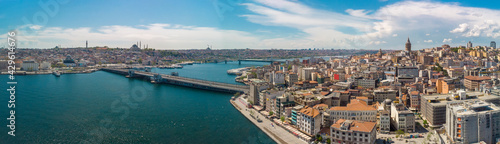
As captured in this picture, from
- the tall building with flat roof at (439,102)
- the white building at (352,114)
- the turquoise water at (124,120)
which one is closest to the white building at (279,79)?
the turquoise water at (124,120)

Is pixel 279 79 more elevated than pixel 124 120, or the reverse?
pixel 279 79

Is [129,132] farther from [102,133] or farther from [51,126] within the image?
[51,126]

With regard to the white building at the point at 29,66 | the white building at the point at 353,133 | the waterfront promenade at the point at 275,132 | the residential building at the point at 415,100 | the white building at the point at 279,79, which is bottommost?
the waterfront promenade at the point at 275,132

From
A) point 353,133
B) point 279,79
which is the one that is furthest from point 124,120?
point 279,79

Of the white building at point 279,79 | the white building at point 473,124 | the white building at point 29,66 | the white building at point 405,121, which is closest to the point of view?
the white building at point 473,124

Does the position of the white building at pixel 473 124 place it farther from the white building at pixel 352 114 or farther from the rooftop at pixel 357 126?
the white building at pixel 352 114

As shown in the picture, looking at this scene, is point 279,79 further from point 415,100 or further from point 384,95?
point 415,100

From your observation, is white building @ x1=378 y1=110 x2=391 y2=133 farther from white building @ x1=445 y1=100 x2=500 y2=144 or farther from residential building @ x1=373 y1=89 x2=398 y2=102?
residential building @ x1=373 y1=89 x2=398 y2=102
